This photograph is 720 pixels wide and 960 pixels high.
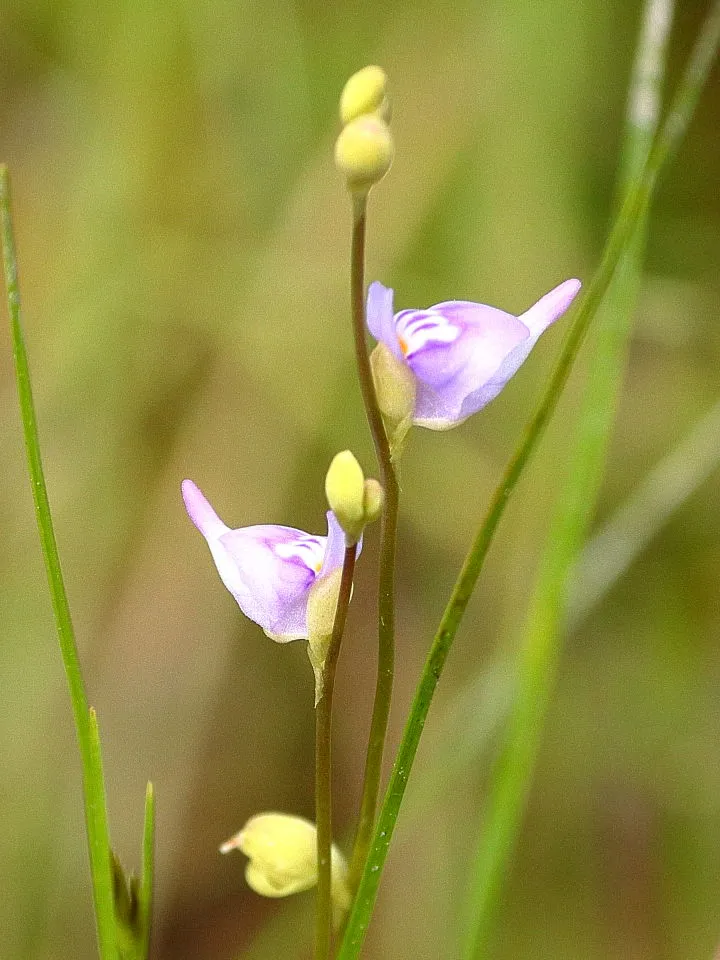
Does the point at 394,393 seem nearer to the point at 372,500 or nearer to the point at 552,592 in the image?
the point at 372,500

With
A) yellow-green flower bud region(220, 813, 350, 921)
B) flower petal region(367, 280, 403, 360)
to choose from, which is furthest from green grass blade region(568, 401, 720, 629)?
flower petal region(367, 280, 403, 360)

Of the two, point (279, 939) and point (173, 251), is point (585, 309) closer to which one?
point (279, 939)

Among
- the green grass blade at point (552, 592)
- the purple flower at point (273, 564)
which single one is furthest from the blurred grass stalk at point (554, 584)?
the purple flower at point (273, 564)

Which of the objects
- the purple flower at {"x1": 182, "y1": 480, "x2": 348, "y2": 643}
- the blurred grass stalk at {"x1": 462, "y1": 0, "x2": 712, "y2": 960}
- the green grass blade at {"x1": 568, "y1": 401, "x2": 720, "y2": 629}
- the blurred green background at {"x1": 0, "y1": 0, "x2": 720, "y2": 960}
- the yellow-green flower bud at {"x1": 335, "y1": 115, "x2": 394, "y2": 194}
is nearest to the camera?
the yellow-green flower bud at {"x1": 335, "y1": 115, "x2": 394, "y2": 194}

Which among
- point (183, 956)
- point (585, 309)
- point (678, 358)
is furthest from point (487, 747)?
point (585, 309)

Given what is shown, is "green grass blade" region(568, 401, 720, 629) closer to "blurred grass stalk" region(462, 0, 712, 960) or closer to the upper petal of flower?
"blurred grass stalk" region(462, 0, 712, 960)
